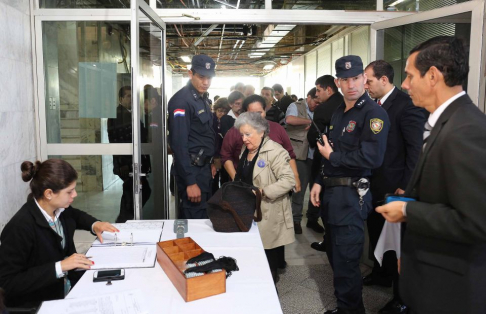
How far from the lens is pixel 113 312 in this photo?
4.35ft

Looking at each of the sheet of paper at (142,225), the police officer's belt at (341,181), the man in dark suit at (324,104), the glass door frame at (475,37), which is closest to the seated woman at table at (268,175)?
the police officer's belt at (341,181)

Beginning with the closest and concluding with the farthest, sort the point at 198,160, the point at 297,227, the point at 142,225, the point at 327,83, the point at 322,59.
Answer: the point at 142,225, the point at 198,160, the point at 327,83, the point at 297,227, the point at 322,59

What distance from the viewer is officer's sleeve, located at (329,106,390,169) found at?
2207 millimetres

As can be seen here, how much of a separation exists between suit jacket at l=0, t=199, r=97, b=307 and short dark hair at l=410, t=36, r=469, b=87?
1.69 metres

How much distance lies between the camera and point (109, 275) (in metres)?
1.61

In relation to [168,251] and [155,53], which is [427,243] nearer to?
[168,251]

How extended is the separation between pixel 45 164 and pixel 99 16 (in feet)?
6.65

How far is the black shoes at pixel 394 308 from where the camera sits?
2.65 m

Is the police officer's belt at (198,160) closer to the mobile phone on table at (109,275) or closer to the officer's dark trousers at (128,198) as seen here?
the officer's dark trousers at (128,198)

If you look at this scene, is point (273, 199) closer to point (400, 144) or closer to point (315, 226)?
point (400, 144)

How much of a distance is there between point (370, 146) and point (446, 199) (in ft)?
3.00

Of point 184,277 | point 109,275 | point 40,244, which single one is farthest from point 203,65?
point 184,277

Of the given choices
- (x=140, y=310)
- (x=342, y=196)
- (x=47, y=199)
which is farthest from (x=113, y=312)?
(x=342, y=196)

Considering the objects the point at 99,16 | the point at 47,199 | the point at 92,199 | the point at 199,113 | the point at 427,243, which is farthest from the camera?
the point at 92,199
